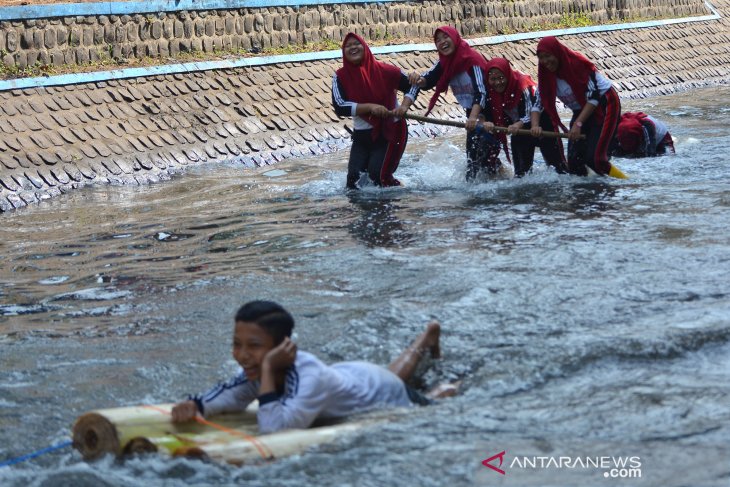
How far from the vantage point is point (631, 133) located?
11.6 metres

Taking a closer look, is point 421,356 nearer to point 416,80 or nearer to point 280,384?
point 280,384

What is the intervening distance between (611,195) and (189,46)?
250 inches

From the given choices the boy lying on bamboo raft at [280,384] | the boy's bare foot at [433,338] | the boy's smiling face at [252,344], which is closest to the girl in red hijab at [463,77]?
the boy's bare foot at [433,338]

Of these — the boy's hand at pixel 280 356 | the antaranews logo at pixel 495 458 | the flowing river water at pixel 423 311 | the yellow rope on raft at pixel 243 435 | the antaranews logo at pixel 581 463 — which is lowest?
the flowing river water at pixel 423 311

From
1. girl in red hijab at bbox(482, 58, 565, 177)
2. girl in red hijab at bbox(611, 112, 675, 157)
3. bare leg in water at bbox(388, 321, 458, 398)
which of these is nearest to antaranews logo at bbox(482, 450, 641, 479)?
bare leg in water at bbox(388, 321, 458, 398)

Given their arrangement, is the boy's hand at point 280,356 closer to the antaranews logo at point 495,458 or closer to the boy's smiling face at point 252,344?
the boy's smiling face at point 252,344

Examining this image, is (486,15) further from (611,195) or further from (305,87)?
(611,195)

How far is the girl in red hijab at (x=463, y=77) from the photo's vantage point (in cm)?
987

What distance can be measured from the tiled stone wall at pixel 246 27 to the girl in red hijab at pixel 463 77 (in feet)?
15.3

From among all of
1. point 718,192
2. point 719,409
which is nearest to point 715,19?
point 718,192

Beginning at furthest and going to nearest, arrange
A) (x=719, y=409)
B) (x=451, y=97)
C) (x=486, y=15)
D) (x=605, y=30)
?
(x=605, y=30) < (x=486, y=15) < (x=451, y=97) < (x=719, y=409)

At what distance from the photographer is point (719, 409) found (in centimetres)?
461

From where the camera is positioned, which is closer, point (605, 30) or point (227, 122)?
point (227, 122)

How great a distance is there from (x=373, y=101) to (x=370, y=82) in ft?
0.55
